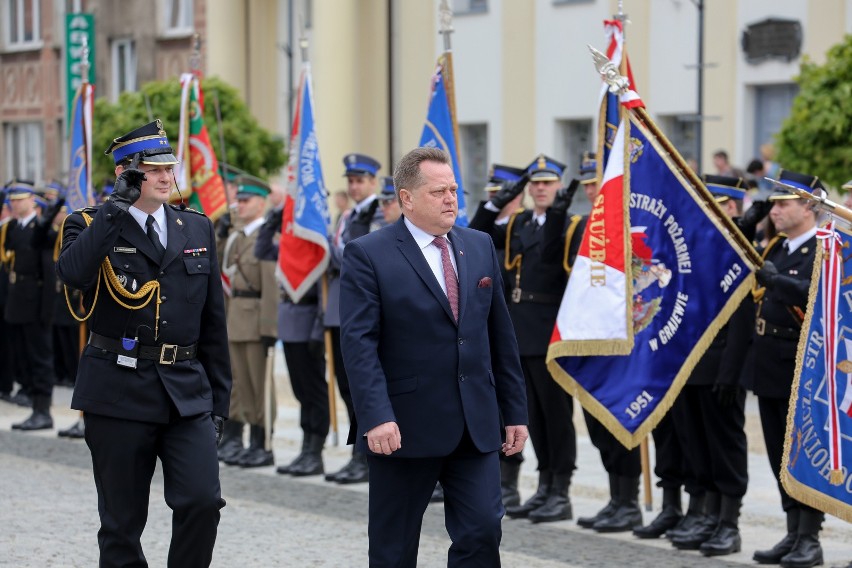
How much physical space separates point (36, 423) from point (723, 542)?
7619 millimetres

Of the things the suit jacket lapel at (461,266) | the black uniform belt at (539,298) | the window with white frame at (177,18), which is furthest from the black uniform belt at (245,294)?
the window with white frame at (177,18)

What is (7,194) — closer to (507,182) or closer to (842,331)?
(507,182)

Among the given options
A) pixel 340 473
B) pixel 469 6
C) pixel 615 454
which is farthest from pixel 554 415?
pixel 469 6

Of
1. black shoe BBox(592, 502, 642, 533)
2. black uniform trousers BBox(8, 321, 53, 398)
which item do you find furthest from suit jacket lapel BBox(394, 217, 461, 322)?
black uniform trousers BBox(8, 321, 53, 398)

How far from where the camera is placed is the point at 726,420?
9359 millimetres

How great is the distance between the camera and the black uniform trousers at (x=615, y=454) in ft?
32.9

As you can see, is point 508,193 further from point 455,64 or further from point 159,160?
point 455,64

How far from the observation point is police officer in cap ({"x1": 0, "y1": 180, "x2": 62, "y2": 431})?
14.9 m

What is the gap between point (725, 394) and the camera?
9320 millimetres

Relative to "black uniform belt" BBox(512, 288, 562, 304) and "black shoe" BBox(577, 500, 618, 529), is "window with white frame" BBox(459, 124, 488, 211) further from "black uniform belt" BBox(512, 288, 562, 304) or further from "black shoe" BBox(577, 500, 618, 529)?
"black shoe" BBox(577, 500, 618, 529)

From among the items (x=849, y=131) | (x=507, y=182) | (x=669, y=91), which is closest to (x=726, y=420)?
(x=507, y=182)

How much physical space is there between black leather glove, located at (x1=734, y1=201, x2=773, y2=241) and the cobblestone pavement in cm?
175

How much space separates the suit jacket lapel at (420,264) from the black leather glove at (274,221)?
20.6ft

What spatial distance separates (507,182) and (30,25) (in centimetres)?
3224
